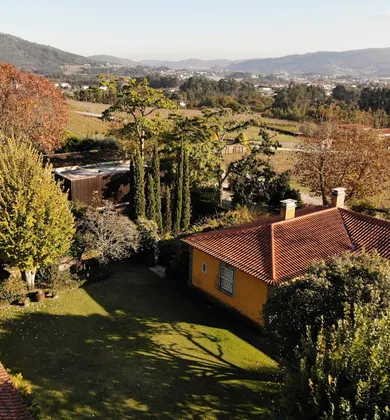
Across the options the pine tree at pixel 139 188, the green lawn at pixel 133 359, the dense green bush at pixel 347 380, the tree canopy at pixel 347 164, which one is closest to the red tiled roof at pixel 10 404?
the green lawn at pixel 133 359

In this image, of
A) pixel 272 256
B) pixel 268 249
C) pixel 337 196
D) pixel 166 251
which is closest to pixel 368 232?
pixel 337 196

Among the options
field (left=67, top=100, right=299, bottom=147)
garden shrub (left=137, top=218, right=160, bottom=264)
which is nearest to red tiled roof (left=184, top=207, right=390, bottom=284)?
garden shrub (left=137, top=218, right=160, bottom=264)

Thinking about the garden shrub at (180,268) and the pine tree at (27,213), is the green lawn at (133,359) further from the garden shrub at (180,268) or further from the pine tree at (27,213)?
the pine tree at (27,213)

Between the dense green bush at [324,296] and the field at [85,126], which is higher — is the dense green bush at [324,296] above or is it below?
below

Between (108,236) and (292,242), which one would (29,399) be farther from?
(292,242)

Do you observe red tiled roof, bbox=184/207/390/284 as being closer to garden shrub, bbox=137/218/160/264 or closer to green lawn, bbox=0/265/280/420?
green lawn, bbox=0/265/280/420

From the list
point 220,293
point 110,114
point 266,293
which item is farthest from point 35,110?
point 266,293
